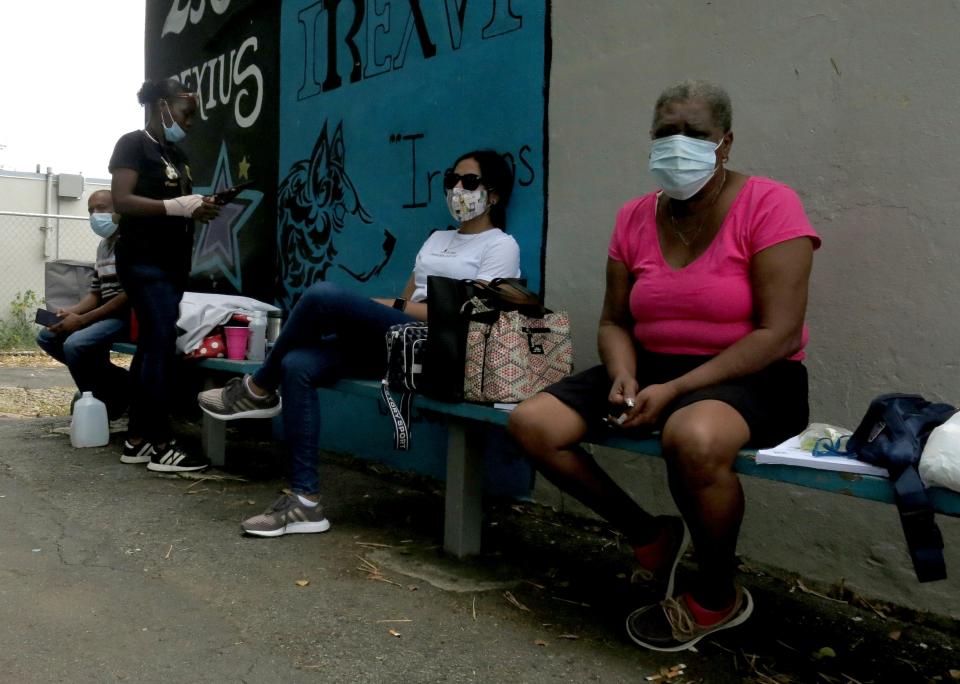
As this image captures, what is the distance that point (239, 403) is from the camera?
3.76 metres

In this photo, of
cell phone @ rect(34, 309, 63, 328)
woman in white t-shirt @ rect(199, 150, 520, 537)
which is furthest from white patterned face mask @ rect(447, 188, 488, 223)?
cell phone @ rect(34, 309, 63, 328)

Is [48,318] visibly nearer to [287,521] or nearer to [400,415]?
[287,521]

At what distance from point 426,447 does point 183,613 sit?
6.32 ft

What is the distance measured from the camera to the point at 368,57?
4.87 metres

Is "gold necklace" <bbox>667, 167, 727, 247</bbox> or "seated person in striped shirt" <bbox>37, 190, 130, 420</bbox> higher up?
"gold necklace" <bbox>667, 167, 727, 247</bbox>

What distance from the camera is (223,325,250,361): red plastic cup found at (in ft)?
15.4

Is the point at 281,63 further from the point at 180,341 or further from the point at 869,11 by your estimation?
the point at 869,11

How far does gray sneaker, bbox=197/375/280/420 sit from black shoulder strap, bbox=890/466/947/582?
101 inches

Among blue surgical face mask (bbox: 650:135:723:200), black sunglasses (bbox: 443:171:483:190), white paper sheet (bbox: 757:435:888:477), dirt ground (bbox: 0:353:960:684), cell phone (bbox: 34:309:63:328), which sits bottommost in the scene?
dirt ground (bbox: 0:353:960:684)

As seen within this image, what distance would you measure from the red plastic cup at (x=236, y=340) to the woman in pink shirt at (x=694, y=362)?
7.99 ft

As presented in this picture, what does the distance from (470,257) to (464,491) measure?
1.02 metres

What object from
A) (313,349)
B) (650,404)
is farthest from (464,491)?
(650,404)

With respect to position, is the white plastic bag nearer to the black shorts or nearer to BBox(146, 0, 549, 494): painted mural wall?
the black shorts

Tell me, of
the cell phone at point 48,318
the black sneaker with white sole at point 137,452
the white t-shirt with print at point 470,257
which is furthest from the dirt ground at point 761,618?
the cell phone at point 48,318
